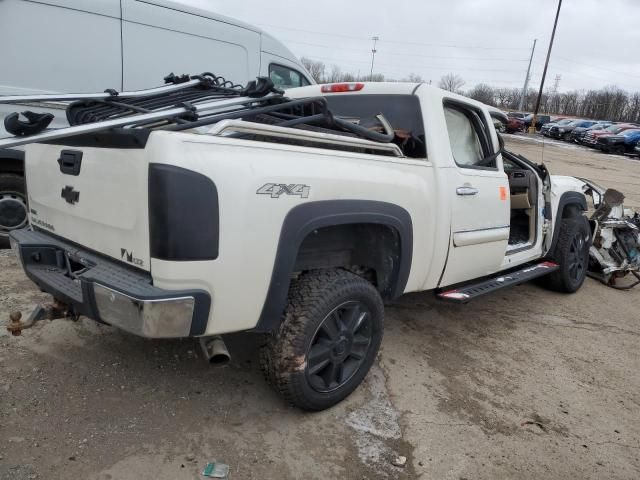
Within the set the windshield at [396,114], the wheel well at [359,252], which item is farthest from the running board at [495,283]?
the windshield at [396,114]

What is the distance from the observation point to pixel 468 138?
13.3ft

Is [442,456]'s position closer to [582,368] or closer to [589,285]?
[582,368]

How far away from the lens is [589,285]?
5977mm

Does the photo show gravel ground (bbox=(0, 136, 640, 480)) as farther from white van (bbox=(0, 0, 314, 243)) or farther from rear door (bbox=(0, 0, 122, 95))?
rear door (bbox=(0, 0, 122, 95))

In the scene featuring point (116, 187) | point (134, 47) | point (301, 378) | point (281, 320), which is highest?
point (134, 47)

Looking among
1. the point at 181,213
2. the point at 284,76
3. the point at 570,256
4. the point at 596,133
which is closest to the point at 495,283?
the point at 570,256

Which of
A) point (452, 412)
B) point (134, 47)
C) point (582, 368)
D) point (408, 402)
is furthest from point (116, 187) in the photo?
point (134, 47)

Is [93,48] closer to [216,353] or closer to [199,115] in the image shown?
[199,115]

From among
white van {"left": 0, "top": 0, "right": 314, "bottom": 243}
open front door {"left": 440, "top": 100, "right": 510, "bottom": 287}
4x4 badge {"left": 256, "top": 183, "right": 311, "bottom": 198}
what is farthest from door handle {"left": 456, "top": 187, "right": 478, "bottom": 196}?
white van {"left": 0, "top": 0, "right": 314, "bottom": 243}

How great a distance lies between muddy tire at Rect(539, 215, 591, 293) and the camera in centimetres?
519

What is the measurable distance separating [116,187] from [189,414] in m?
1.30

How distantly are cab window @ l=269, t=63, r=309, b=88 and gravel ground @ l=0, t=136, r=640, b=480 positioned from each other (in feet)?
15.1

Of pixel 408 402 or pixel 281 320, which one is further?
pixel 408 402

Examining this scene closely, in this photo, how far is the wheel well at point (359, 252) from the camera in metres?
2.82
